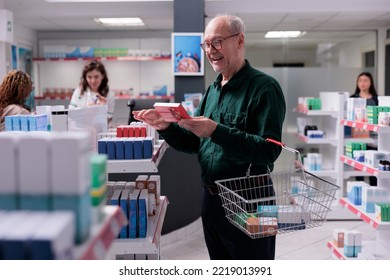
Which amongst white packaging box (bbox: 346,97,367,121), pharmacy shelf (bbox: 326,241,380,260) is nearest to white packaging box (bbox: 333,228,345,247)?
pharmacy shelf (bbox: 326,241,380,260)

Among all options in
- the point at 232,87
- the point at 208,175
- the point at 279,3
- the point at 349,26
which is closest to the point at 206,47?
the point at 232,87

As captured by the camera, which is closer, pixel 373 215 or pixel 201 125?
pixel 201 125

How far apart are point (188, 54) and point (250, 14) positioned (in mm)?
2188

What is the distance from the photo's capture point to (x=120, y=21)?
376 inches

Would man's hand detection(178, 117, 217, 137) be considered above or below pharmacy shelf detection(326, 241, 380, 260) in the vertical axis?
above

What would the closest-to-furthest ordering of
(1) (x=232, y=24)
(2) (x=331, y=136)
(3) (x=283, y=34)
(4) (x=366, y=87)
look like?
(1) (x=232, y=24), (2) (x=331, y=136), (4) (x=366, y=87), (3) (x=283, y=34)

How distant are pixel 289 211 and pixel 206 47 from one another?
2.94 ft

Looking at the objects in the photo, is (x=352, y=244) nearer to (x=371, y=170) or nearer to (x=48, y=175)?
(x=371, y=170)

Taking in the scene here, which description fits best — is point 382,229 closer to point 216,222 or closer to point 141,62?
point 216,222

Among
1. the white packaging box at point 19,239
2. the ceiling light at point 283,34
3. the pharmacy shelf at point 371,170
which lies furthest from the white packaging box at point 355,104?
the ceiling light at point 283,34

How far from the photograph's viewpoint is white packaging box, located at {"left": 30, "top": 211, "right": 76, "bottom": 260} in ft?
3.34

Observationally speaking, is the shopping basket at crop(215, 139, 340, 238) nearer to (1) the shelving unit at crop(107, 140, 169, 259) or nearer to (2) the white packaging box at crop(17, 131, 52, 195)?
(1) the shelving unit at crop(107, 140, 169, 259)

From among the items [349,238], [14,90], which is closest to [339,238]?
[349,238]

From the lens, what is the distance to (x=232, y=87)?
2557 mm
